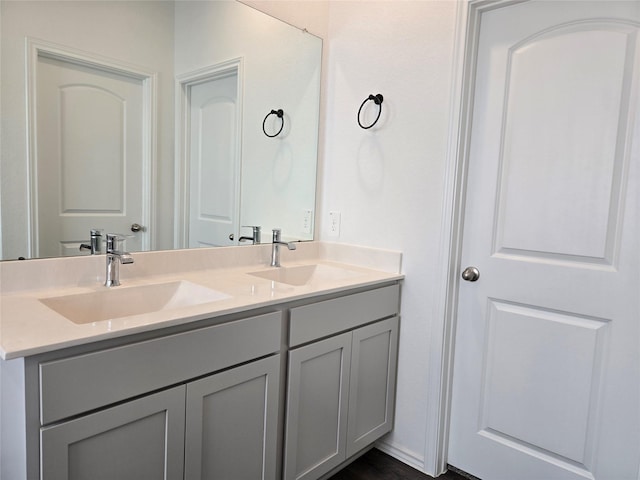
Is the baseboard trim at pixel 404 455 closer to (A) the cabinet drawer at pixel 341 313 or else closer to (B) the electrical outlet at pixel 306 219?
(A) the cabinet drawer at pixel 341 313

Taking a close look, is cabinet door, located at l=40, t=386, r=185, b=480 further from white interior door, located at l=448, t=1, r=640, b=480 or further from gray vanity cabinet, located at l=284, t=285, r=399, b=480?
white interior door, located at l=448, t=1, r=640, b=480

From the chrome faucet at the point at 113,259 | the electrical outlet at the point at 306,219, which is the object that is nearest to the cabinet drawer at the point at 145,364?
the chrome faucet at the point at 113,259

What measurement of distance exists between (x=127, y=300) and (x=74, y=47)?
2.74ft

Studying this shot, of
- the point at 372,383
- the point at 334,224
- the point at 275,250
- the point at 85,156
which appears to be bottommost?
the point at 372,383

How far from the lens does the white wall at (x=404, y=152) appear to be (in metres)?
1.83

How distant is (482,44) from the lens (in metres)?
1.75

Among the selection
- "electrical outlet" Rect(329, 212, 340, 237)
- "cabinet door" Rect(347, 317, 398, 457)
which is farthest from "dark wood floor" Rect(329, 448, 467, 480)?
"electrical outlet" Rect(329, 212, 340, 237)

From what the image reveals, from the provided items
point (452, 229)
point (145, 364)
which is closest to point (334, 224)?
point (452, 229)

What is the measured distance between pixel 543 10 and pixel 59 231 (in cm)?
186

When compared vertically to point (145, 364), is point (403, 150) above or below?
above

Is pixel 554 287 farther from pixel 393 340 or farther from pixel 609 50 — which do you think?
pixel 609 50

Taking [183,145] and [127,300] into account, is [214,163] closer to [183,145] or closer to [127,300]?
[183,145]

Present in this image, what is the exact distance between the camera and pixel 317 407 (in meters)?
1.63

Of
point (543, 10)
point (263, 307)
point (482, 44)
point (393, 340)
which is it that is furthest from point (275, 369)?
point (543, 10)
